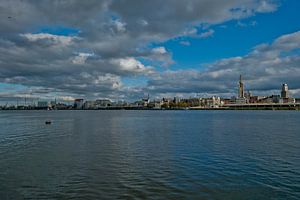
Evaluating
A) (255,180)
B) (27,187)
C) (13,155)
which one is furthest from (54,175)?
(255,180)

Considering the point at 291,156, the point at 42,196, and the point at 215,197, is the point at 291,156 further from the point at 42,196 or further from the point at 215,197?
the point at 42,196

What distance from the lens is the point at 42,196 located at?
708 inches

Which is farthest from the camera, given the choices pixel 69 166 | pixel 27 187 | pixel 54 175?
pixel 69 166

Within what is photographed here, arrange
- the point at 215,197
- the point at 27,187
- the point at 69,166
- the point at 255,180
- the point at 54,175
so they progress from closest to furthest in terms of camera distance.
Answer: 1. the point at 215,197
2. the point at 27,187
3. the point at 255,180
4. the point at 54,175
5. the point at 69,166

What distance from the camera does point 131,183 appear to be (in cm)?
2098

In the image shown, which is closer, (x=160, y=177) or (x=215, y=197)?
(x=215, y=197)

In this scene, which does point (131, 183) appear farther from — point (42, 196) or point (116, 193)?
point (42, 196)

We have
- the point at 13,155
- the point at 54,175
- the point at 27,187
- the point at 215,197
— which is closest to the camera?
the point at 215,197

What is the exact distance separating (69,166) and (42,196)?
8558mm

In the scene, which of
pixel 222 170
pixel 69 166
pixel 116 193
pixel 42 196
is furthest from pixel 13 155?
pixel 222 170

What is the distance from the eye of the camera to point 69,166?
2652 cm

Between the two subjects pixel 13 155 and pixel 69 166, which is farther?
pixel 13 155

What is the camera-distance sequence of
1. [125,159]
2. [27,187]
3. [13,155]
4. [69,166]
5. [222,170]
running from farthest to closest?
[13,155], [125,159], [69,166], [222,170], [27,187]

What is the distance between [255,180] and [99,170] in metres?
12.2
